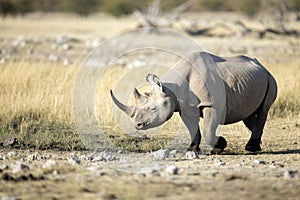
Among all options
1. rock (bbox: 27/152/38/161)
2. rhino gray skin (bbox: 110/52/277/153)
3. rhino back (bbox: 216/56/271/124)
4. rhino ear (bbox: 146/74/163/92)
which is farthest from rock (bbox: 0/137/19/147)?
rhino back (bbox: 216/56/271/124)

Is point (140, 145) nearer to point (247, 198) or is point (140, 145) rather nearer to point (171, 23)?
point (247, 198)

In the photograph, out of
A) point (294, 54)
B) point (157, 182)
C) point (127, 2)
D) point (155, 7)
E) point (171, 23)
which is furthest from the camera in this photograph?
point (127, 2)

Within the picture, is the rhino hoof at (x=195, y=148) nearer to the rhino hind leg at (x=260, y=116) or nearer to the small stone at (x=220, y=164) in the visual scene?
the rhino hind leg at (x=260, y=116)

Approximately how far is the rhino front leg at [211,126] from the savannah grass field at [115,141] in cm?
22

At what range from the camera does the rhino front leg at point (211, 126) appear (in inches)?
351

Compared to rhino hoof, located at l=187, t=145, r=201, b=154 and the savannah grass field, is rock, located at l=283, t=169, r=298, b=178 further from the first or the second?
rhino hoof, located at l=187, t=145, r=201, b=154

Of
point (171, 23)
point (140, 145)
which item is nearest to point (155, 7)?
point (171, 23)

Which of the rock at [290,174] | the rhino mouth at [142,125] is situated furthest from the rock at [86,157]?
the rock at [290,174]

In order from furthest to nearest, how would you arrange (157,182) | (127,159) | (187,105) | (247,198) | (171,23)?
(171,23) → (187,105) → (127,159) → (157,182) → (247,198)

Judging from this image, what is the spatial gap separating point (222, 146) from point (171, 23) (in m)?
21.1

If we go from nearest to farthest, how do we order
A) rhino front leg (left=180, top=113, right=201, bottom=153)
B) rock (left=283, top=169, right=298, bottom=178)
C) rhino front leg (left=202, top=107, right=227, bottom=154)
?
1. rock (left=283, top=169, right=298, bottom=178)
2. rhino front leg (left=202, top=107, right=227, bottom=154)
3. rhino front leg (left=180, top=113, right=201, bottom=153)

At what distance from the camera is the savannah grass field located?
20.4ft

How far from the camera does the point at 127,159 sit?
8.26 metres

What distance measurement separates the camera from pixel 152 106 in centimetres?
862
